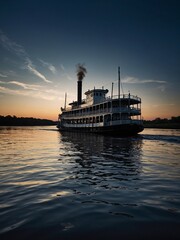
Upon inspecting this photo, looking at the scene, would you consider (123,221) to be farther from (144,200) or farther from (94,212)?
(144,200)

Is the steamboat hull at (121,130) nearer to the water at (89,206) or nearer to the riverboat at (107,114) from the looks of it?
the riverboat at (107,114)

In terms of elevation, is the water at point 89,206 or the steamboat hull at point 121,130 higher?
the steamboat hull at point 121,130

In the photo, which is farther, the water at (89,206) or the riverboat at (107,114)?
the riverboat at (107,114)

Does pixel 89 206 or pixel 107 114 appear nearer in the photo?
pixel 89 206

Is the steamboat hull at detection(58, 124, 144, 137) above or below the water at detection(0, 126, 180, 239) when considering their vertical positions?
above

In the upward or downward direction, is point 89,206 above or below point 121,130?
below

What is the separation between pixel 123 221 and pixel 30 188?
3078 millimetres

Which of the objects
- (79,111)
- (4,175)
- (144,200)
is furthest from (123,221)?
(79,111)

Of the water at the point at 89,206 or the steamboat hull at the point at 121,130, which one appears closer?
the water at the point at 89,206

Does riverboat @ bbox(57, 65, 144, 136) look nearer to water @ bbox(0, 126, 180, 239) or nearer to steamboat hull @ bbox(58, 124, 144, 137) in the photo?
steamboat hull @ bbox(58, 124, 144, 137)

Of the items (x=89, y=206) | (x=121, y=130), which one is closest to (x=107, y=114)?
(x=121, y=130)

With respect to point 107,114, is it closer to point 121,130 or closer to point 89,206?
point 121,130

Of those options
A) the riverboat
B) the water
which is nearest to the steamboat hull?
the riverboat

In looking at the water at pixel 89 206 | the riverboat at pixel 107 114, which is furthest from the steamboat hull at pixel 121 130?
the water at pixel 89 206
